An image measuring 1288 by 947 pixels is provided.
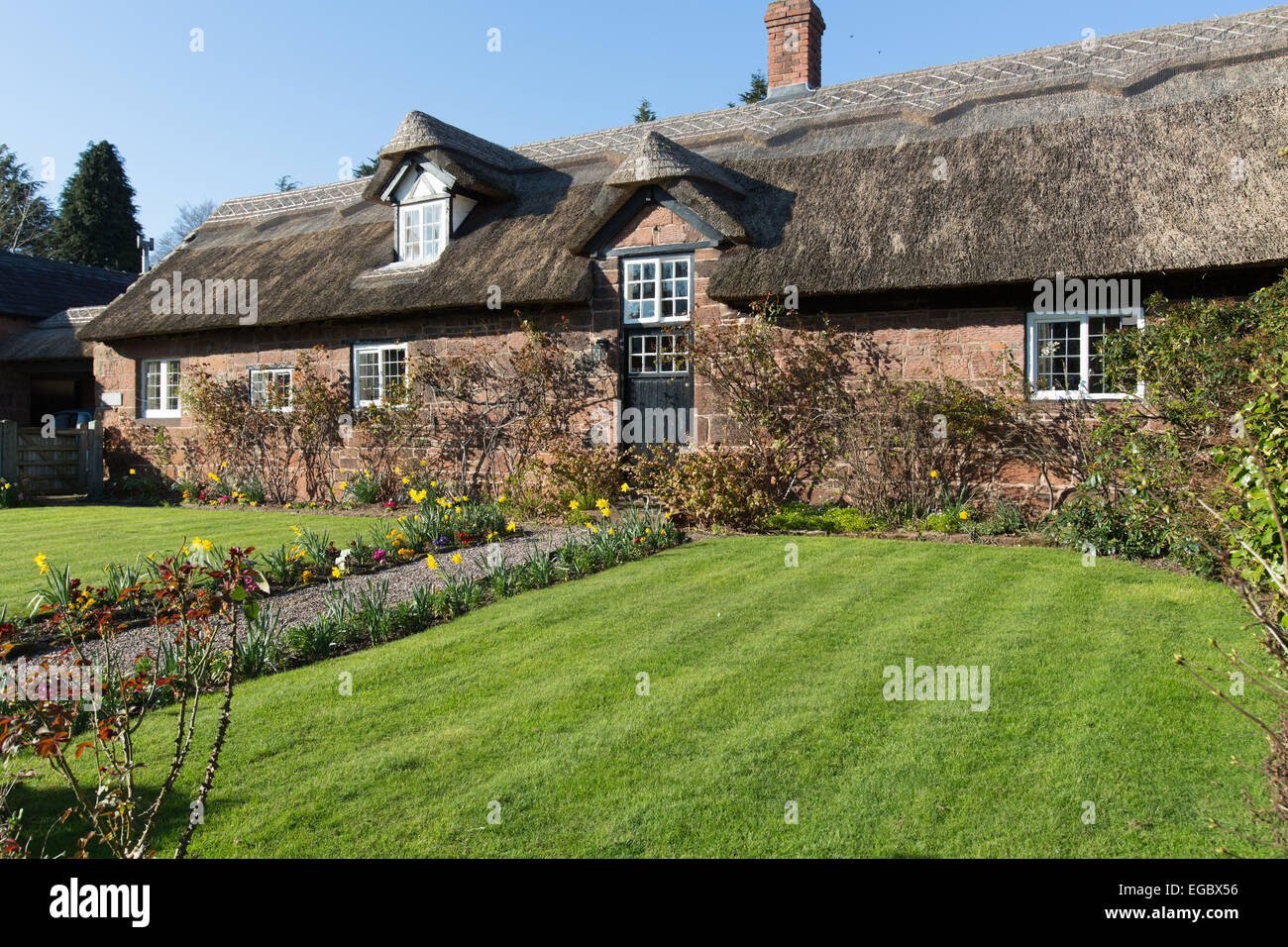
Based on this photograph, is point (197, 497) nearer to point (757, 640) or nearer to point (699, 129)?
point (699, 129)

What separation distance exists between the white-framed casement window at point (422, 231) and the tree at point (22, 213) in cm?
3454

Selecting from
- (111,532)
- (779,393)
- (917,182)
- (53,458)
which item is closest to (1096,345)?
(917,182)

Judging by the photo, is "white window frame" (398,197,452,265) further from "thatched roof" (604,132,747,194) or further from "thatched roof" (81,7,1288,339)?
"thatched roof" (604,132,747,194)

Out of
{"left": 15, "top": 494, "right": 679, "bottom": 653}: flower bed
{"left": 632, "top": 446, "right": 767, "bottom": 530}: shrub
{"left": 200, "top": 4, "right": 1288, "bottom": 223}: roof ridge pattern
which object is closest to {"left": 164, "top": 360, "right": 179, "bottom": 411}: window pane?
{"left": 200, "top": 4, "right": 1288, "bottom": 223}: roof ridge pattern

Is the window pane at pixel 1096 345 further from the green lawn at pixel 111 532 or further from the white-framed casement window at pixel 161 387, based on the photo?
the white-framed casement window at pixel 161 387

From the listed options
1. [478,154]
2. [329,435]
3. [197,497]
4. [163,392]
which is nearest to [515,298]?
[478,154]

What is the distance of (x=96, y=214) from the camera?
1486 inches

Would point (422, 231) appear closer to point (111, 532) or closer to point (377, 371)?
point (377, 371)

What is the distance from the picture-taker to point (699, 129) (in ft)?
48.0

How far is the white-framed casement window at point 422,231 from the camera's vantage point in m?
15.2

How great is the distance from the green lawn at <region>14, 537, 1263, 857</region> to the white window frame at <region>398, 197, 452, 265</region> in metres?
9.84

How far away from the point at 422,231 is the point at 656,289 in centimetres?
516

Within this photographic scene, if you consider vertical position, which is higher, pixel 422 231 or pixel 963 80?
pixel 963 80

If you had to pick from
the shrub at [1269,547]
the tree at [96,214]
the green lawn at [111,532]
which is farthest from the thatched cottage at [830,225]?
the tree at [96,214]
